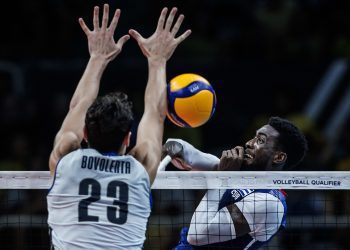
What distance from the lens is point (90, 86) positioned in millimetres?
6223

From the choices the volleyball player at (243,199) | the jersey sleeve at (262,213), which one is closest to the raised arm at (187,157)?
the volleyball player at (243,199)

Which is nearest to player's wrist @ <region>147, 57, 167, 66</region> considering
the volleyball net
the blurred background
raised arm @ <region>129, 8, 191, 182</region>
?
raised arm @ <region>129, 8, 191, 182</region>

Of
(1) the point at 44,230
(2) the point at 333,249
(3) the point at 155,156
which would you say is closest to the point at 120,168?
(3) the point at 155,156

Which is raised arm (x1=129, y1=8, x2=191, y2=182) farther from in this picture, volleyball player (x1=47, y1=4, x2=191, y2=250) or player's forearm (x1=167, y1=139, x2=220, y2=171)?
player's forearm (x1=167, y1=139, x2=220, y2=171)

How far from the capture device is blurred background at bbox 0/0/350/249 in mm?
14484

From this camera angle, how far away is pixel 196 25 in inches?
667

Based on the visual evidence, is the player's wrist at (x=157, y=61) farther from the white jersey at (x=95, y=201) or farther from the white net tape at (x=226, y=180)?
the white net tape at (x=226, y=180)

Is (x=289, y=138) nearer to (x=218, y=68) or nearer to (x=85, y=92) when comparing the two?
(x=85, y=92)

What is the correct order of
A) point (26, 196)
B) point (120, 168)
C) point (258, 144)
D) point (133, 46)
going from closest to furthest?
point (120, 168) → point (258, 144) → point (26, 196) → point (133, 46)

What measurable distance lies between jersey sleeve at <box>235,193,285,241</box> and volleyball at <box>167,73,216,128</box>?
97cm

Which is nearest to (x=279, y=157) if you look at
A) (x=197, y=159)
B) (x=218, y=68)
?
(x=197, y=159)

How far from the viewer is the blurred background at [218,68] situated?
1448cm

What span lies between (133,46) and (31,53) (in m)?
1.89

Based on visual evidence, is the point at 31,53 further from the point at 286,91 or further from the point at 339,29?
the point at 339,29
